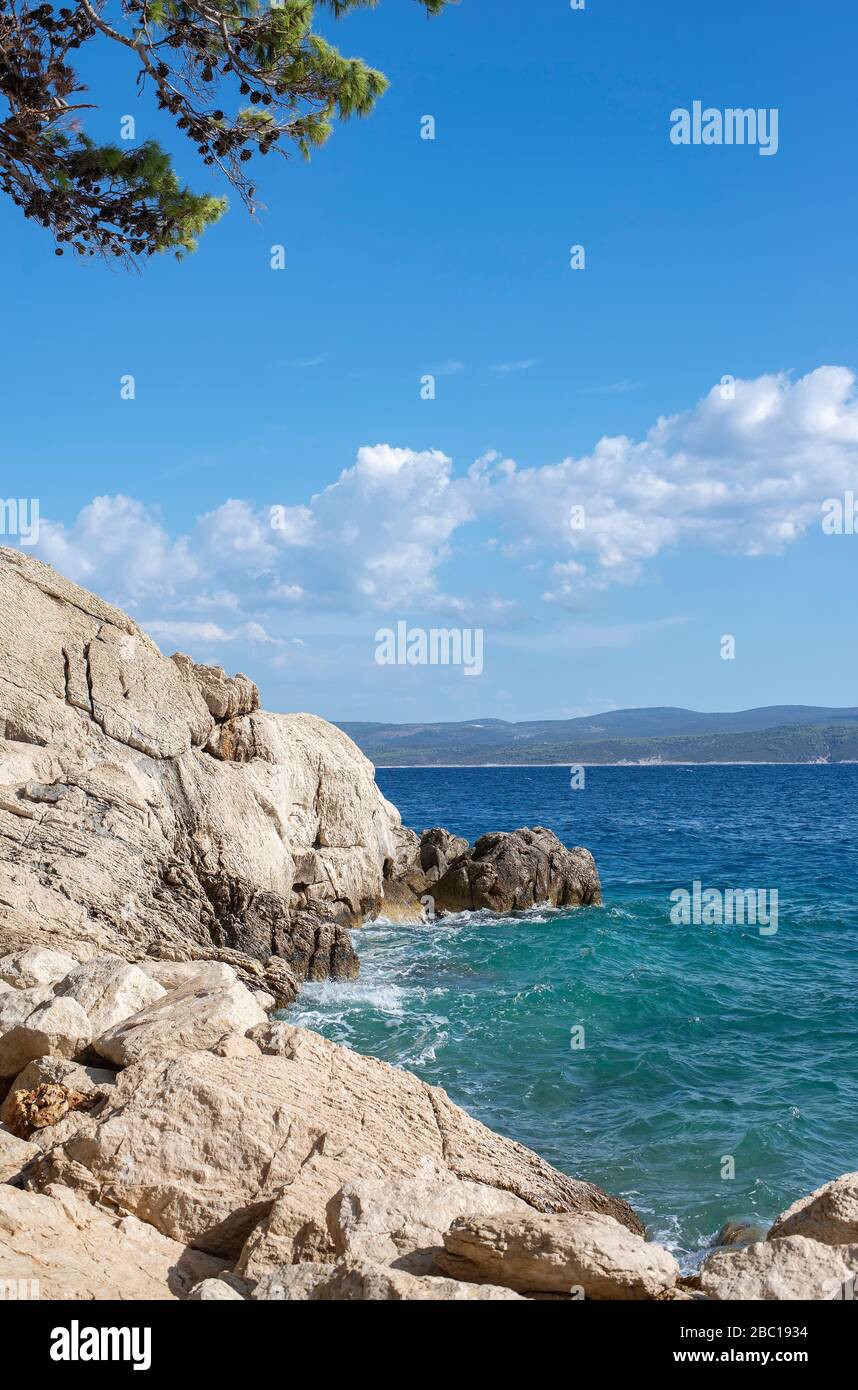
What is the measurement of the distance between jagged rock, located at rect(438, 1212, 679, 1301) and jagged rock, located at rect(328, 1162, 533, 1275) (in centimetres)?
40

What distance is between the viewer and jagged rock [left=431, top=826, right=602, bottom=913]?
36.3m

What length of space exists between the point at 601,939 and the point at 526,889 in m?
5.60

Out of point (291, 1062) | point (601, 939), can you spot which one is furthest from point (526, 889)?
Answer: point (291, 1062)

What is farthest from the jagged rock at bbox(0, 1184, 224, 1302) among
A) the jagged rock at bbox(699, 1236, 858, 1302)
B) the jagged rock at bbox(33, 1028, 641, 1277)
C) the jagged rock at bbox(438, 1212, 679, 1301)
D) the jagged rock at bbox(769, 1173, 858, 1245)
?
the jagged rock at bbox(769, 1173, 858, 1245)

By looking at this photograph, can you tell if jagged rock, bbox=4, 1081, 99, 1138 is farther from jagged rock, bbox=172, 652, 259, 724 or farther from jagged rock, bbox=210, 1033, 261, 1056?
jagged rock, bbox=172, 652, 259, 724

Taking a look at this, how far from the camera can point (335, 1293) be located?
664 centimetres

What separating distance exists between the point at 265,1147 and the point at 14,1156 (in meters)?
2.39

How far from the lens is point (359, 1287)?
6.50 m

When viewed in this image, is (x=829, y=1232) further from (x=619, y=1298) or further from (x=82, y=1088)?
(x=82, y=1088)

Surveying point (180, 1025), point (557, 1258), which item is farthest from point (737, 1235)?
point (180, 1025)

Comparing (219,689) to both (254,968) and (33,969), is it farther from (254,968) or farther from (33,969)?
(33,969)

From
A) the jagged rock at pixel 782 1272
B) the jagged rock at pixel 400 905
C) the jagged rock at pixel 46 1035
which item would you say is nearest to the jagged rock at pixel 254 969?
the jagged rock at pixel 46 1035

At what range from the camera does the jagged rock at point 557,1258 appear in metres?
6.70
